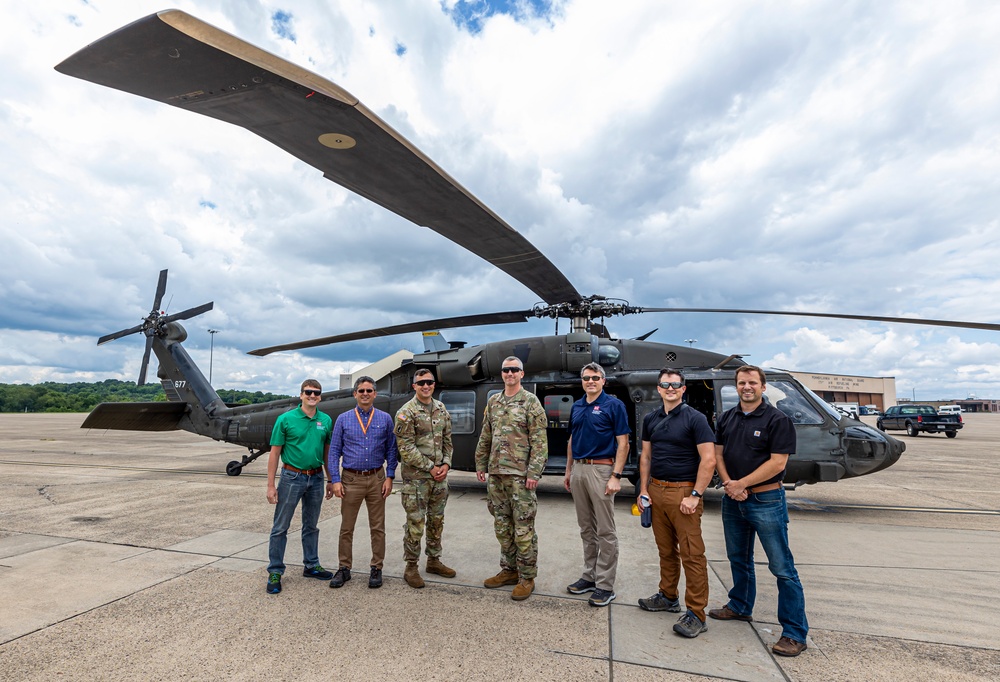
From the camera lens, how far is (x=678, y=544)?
3.51 m

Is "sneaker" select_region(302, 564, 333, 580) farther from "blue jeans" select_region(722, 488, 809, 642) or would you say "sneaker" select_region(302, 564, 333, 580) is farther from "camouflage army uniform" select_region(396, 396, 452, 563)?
"blue jeans" select_region(722, 488, 809, 642)

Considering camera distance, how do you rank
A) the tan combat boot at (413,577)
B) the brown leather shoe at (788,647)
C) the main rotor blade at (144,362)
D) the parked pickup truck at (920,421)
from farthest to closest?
the parked pickup truck at (920,421) < the main rotor blade at (144,362) < the tan combat boot at (413,577) < the brown leather shoe at (788,647)

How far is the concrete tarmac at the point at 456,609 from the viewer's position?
9.38 ft

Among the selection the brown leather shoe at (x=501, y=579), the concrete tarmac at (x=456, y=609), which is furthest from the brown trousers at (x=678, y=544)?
the brown leather shoe at (x=501, y=579)

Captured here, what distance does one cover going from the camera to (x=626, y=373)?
25.8ft

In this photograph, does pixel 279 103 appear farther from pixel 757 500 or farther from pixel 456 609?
pixel 757 500

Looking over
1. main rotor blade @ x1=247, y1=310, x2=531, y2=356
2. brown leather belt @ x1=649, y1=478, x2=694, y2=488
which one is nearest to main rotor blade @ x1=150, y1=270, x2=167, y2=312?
main rotor blade @ x1=247, y1=310, x2=531, y2=356

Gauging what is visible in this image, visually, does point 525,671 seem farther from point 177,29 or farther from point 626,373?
point 626,373

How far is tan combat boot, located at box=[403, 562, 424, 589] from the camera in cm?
405

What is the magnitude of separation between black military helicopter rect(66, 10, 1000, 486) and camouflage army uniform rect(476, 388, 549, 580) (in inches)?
83.5

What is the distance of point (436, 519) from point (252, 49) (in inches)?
148

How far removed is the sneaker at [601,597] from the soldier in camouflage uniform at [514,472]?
0.49m

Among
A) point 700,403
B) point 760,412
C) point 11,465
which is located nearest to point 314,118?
point 760,412

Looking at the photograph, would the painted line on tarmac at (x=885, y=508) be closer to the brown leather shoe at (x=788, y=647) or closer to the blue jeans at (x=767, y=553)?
the blue jeans at (x=767, y=553)
